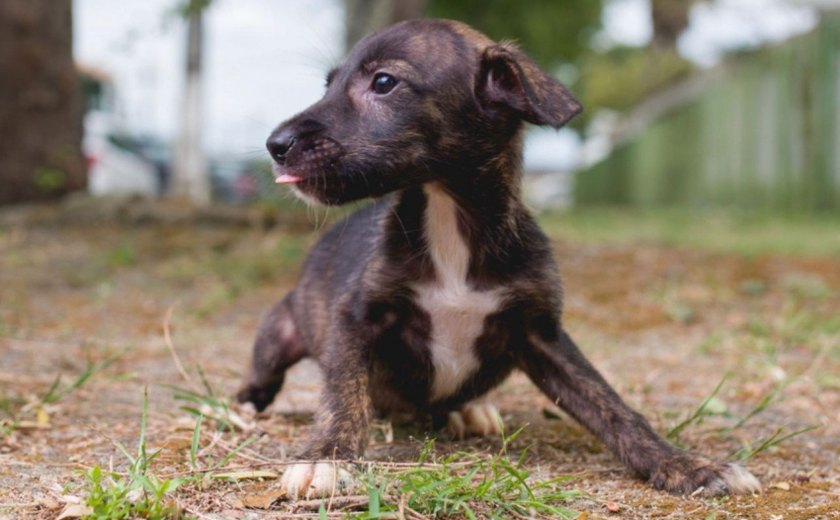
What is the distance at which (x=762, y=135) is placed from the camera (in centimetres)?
1731

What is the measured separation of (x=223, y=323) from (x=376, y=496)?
4224 mm

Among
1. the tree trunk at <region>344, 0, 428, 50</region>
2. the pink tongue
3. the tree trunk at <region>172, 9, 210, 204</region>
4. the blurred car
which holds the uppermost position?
the tree trunk at <region>344, 0, 428, 50</region>

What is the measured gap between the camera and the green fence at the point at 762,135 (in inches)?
595

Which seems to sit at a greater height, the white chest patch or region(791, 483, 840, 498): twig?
the white chest patch

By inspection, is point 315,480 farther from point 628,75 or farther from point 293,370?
point 628,75

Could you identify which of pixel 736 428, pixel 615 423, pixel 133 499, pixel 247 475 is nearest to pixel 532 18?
pixel 736 428

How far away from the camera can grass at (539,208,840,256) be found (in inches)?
368

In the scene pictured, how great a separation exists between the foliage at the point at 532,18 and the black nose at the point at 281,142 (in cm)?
2054

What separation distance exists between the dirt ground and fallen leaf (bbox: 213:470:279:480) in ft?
0.07

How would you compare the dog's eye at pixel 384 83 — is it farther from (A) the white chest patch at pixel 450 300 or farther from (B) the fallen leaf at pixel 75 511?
(B) the fallen leaf at pixel 75 511

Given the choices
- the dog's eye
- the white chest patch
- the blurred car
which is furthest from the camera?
the blurred car

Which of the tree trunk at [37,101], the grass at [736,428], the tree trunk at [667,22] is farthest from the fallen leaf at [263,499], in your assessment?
the tree trunk at [667,22]

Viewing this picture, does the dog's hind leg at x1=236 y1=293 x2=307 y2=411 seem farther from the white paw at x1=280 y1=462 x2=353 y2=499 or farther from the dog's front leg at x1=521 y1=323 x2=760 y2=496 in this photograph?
the white paw at x1=280 y1=462 x2=353 y2=499

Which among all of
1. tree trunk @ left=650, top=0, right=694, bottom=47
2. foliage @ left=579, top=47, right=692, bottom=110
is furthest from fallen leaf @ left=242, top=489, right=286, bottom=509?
tree trunk @ left=650, top=0, right=694, bottom=47
